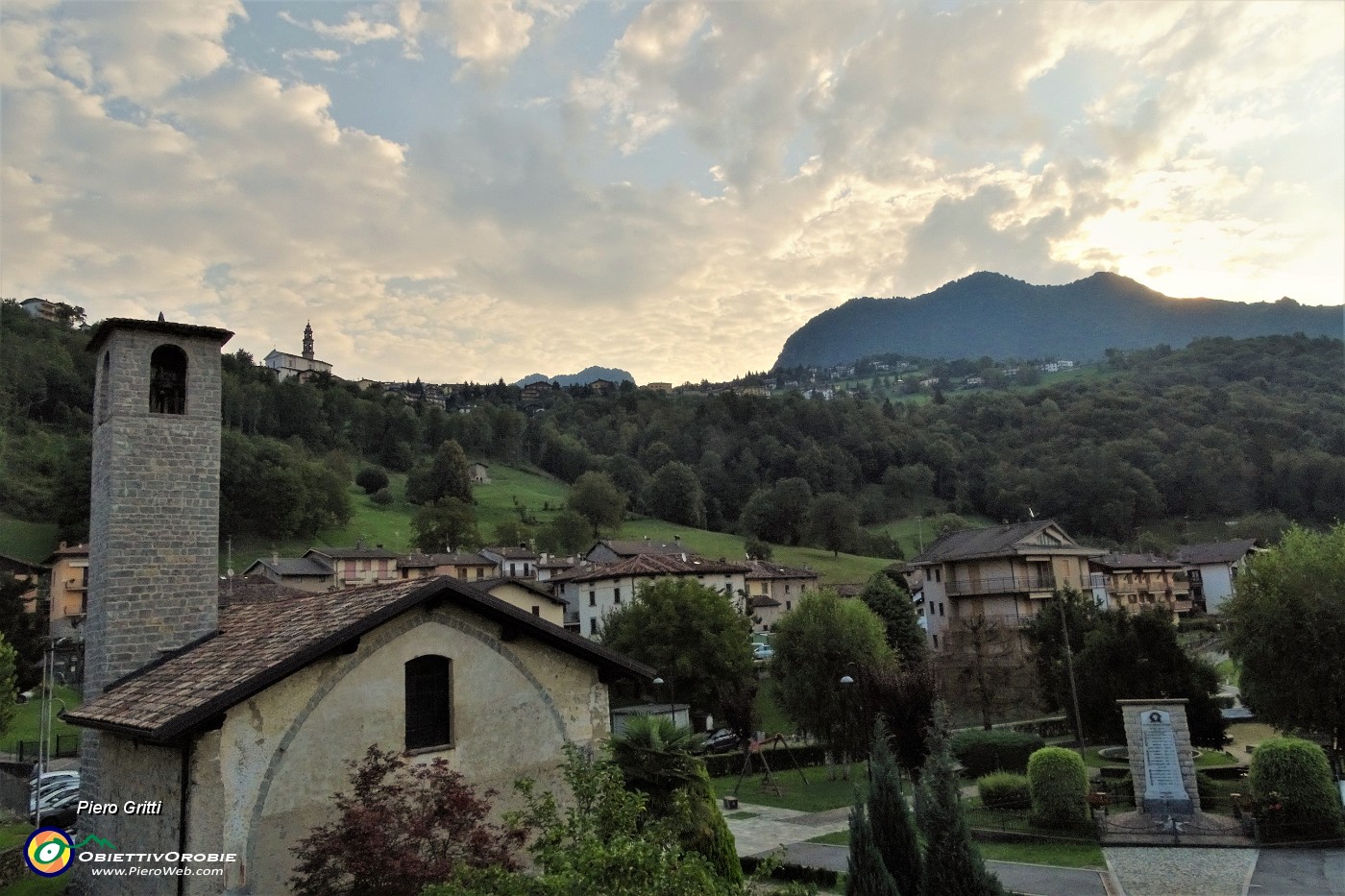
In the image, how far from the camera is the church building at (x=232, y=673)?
10.6 metres

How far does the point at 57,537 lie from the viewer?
236 feet

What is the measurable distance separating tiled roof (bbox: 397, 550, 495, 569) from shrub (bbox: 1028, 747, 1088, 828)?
55.7 m

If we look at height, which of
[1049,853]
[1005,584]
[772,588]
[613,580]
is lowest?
[1049,853]

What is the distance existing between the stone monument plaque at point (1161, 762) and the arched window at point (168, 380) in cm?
2473

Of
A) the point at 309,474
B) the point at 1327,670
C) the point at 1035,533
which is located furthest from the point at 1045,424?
the point at 1327,670

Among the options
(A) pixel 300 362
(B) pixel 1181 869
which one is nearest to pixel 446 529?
(B) pixel 1181 869

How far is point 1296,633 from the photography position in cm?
2600

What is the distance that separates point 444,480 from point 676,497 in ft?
105

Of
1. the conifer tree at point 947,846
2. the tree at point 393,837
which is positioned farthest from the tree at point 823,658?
the tree at point 393,837

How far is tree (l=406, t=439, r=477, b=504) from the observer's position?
345 feet

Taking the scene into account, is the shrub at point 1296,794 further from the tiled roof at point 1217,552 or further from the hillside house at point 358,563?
the tiled roof at point 1217,552

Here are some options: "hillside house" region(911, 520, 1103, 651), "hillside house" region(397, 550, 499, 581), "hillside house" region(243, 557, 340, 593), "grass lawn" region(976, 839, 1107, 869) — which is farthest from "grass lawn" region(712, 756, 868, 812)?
"hillside house" region(243, 557, 340, 593)

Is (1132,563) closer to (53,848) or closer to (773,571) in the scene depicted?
(773,571)

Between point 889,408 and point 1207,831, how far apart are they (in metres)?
149
